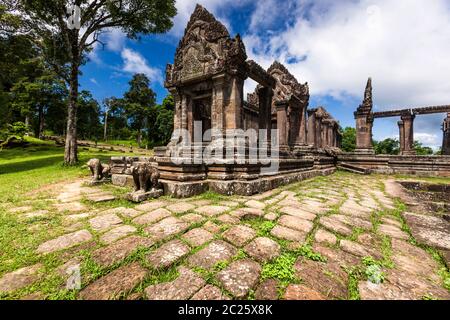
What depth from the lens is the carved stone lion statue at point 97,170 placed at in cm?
683

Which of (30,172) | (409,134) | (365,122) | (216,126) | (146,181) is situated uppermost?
(365,122)

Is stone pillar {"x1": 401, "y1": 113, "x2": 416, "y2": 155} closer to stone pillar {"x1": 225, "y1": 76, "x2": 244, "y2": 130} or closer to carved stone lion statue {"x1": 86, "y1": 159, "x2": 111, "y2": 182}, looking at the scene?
stone pillar {"x1": 225, "y1": 76, "x2": 244, "y2": 130}

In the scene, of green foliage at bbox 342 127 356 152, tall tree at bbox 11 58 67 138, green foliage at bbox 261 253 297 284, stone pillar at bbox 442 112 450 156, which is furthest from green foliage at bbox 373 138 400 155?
tall tree at bbox 11 58 67 138

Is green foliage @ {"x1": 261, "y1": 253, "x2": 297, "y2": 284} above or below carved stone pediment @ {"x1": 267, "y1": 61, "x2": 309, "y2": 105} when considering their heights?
below

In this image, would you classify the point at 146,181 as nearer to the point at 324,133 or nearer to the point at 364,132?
the point at 364,132

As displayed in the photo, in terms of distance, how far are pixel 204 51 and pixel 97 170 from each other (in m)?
5.38

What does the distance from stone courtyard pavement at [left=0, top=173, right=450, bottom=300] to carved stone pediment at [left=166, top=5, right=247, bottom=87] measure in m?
4.57

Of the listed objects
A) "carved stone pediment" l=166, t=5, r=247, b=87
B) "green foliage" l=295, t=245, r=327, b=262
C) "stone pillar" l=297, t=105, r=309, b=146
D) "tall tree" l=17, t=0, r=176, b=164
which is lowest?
"green foliage" l=295, t=245, r=327, b=262

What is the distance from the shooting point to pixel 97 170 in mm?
6875

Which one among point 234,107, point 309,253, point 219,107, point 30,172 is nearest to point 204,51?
point 219,107

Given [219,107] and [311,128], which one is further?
[311,128]

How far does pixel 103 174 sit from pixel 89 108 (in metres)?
48.7

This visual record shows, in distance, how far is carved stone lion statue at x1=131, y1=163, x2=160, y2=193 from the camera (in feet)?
14.9

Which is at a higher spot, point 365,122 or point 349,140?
point 349,140
